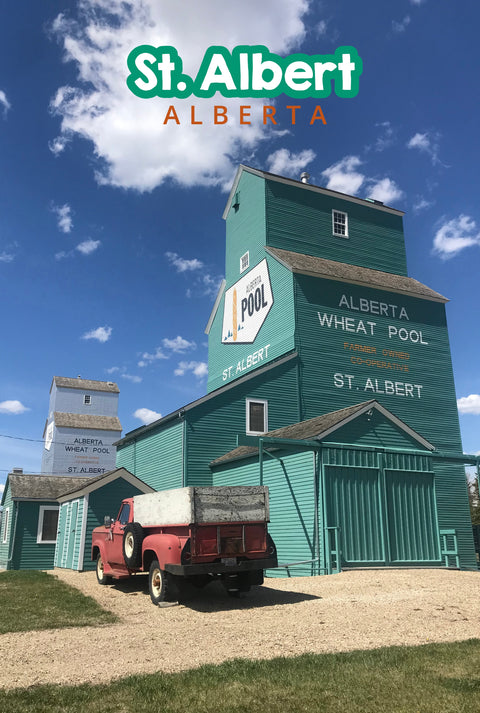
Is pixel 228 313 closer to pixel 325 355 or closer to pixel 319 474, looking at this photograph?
pixel 325 355

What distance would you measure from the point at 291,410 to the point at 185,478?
5.27 meters

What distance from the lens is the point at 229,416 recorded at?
24047 mm

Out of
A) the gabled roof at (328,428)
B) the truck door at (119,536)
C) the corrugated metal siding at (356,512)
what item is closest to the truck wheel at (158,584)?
the truck door at (119,536)

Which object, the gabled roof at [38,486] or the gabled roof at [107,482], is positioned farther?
the gabled roof at [38,486]

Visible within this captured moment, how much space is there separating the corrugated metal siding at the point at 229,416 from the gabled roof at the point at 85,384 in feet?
123

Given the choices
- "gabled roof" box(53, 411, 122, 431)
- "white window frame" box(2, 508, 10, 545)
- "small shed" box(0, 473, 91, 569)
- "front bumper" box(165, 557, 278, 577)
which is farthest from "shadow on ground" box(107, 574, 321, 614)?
"gabled roof" box(53, 411, 122, 431)

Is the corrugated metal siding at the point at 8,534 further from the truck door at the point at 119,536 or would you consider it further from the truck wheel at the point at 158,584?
the truck wheel at the point at 158,584

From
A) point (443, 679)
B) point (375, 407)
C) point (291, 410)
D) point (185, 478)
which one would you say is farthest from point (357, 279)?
point (443, 679)

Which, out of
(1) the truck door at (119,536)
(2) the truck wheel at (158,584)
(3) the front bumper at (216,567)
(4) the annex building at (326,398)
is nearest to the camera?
(3) the front bumper at (216,567)

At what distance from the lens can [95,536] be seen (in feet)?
Result: 53.9

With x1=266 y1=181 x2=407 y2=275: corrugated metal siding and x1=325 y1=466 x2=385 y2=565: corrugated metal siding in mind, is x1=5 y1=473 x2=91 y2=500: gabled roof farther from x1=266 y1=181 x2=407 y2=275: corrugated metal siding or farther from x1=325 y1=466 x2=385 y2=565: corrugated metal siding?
x1=266 y1=181 x2=407 y2=275: corrugated metal siding

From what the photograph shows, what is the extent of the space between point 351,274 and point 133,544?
62.1 feet

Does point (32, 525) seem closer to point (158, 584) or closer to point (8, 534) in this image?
point (8, 534)

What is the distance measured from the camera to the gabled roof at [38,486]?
29281 millimetres
